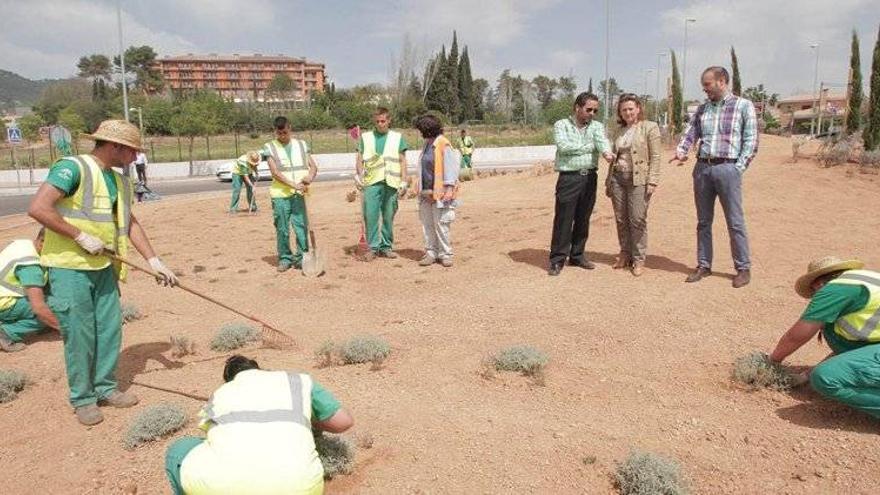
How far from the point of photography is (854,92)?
18609 millimetres

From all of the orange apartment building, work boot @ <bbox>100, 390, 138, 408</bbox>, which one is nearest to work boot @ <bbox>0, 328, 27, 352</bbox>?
work boot @ <bbox>100, 390, 138, 408</bbox>

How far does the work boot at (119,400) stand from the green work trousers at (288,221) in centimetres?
347

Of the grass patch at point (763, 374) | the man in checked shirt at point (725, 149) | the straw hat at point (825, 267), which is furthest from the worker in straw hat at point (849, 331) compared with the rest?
the man in checked shirt at point (725, 149)

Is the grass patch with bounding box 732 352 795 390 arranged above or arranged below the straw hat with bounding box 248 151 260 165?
below

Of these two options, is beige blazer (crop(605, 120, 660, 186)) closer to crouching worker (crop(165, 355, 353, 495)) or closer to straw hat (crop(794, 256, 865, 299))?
straw hat (crop(794, 256, 865, 299))

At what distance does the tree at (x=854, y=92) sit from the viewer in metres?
18.4

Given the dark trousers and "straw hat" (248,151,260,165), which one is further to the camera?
"straw hat" (248,151,260,165)

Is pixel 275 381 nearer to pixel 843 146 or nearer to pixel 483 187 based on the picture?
pixel 483 187

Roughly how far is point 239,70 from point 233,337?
13074 centimetres

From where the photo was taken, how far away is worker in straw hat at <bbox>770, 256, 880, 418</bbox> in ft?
10.4

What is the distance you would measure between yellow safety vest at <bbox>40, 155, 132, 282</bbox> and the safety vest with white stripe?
1.77 m

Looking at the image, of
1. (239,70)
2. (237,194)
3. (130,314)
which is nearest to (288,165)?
(130,314)

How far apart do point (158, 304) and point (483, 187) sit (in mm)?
9659

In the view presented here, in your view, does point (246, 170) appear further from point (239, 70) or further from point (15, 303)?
point (239, 70)
